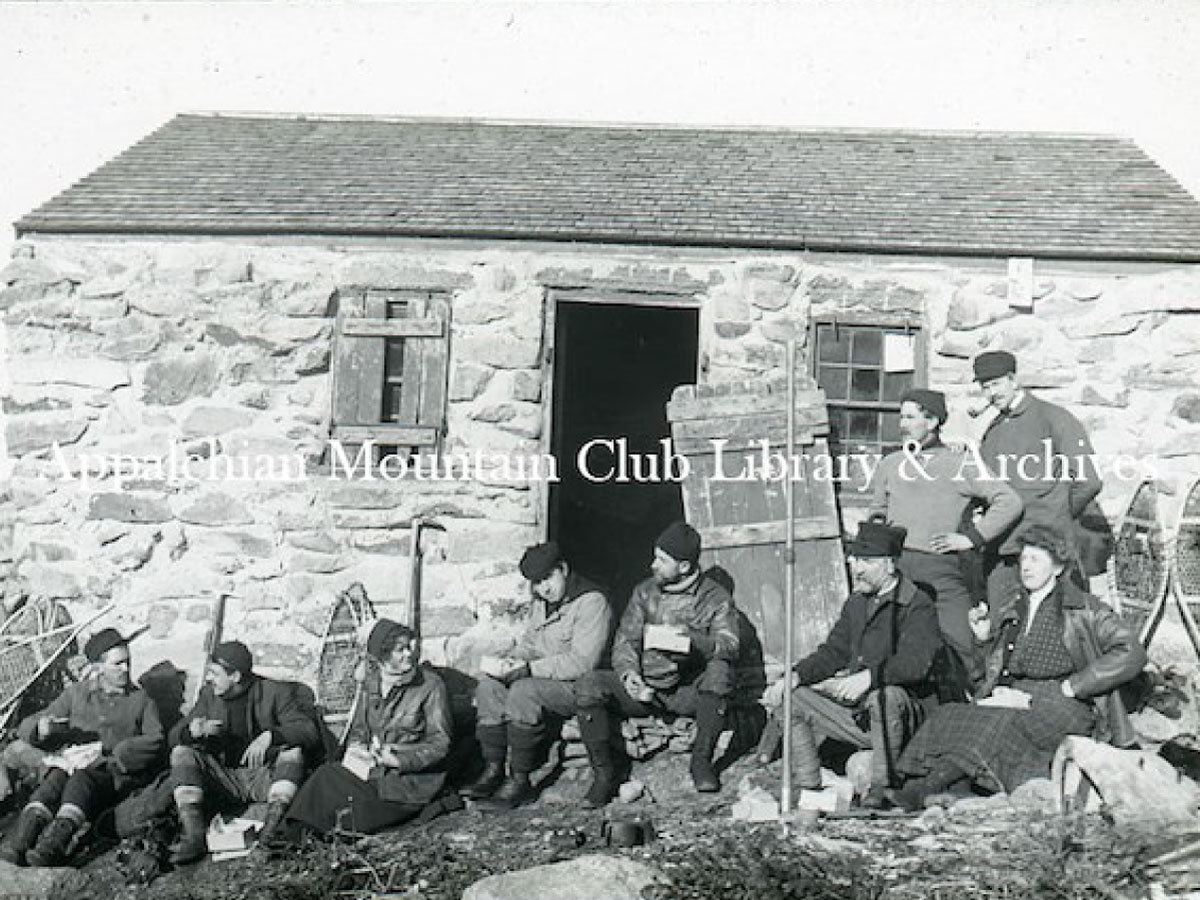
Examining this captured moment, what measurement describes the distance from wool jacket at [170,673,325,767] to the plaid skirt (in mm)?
3160

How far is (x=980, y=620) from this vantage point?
6.40 metres

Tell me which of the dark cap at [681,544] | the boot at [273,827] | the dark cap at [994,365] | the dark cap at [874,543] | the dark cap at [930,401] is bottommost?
the boot at [273,827]

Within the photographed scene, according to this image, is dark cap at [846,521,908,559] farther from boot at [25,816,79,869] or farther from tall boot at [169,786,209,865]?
boot at [25,816,79,869]

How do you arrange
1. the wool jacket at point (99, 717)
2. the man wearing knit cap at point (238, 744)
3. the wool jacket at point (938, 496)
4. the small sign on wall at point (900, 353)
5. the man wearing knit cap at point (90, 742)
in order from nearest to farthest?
the man wearing knit cap at point (90, 742) < the man wearing knit cap at point (238, 744) < the wool jacket at point (99, 717) < the wool jacket at point (938, 496) < the small sign on wall at point (900, 353)

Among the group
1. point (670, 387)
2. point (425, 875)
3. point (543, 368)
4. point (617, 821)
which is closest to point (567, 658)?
point (617, 821)

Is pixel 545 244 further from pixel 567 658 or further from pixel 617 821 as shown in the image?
pixel 617 821

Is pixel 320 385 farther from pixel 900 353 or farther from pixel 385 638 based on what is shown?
pixel 900 353

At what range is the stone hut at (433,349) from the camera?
770 centimetres

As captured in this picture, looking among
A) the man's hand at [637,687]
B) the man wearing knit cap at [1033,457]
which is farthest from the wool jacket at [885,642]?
the man wearing knit cap at [1033,457]

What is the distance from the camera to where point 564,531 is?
34.0 ft

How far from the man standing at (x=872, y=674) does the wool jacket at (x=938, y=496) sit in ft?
2.80

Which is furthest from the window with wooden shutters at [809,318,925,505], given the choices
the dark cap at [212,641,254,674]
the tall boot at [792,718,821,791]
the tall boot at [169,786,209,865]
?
the tall boot at [169,786,209,865]

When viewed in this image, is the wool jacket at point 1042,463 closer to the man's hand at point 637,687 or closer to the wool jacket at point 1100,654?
the wool jacket at point 1100,654

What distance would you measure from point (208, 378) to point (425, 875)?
13.5 feet
